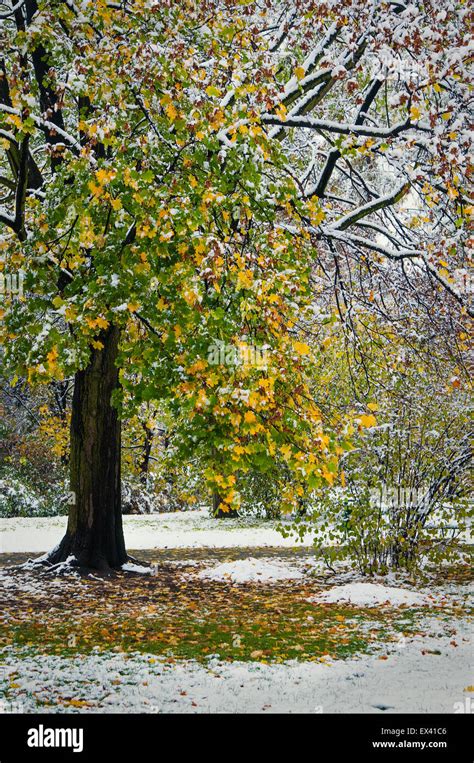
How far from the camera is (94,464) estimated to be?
10.6 meters

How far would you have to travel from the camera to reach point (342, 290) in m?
10.2

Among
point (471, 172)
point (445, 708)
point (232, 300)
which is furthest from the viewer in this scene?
point (471, 172)

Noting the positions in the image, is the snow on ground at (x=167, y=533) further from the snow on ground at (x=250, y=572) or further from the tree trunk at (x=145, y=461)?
the tree trunk at (x=145, y=461)

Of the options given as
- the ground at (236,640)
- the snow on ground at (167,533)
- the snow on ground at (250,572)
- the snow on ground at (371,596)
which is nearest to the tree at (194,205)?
the ground at (236,640)

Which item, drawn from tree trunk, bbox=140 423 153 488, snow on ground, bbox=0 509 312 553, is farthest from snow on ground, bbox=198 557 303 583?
tree trunk, bbox=140 423 153 488

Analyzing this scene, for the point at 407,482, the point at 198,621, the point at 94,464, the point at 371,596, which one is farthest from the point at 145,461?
the point at 198,621

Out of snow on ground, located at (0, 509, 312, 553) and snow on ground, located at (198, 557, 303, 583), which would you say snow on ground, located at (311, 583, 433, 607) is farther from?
snow on ground, located at (0, 509, 312, 553)

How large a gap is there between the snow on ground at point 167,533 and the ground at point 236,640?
392cm

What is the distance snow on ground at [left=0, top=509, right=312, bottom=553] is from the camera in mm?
16125

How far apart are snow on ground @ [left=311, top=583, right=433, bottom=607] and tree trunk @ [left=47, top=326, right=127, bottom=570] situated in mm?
3269

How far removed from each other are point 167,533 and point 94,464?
27.0 feet

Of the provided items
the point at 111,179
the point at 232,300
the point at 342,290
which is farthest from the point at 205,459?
the point at 342,290
